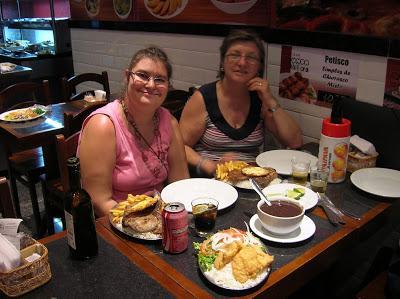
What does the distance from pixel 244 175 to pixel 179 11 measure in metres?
1.96

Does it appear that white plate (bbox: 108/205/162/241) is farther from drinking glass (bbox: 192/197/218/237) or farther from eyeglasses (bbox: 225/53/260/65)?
eyeglasses (bbox: 225/53/260/65)

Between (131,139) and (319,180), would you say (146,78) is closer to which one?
(131,139)

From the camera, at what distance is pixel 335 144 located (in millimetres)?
1629

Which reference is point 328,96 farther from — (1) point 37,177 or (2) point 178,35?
(1) point 37,177

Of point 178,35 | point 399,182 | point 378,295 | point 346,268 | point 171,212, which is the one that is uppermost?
point 178,35

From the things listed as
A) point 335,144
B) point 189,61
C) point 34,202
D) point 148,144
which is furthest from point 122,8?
point 335,144

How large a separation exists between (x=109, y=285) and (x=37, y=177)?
1.85 metres

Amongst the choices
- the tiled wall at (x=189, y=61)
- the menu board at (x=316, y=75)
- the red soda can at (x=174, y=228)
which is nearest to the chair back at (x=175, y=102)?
the tiled wall at (x=189, y=61)

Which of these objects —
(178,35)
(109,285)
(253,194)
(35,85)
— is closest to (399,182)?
(253,194)

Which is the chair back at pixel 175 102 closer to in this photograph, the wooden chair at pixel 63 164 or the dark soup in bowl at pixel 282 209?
the wooden chair at pixel 63 164

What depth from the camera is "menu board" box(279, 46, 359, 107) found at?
2.17 meters

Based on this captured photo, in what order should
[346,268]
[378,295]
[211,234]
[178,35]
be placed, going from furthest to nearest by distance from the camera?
[178,35]
[346,268]
[378,295]
[211,234]

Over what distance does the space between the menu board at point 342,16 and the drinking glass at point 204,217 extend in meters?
1.32

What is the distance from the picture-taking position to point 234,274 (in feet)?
3.45
